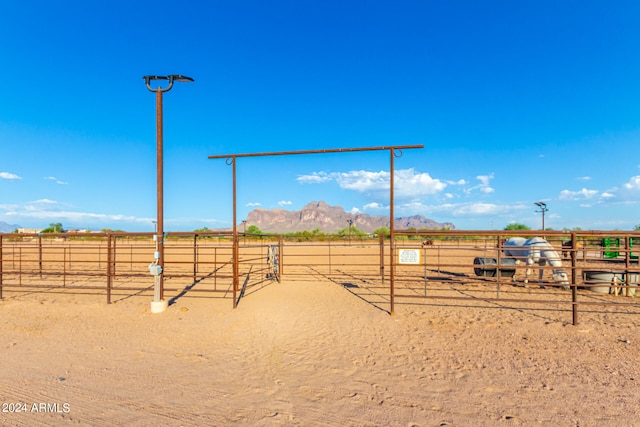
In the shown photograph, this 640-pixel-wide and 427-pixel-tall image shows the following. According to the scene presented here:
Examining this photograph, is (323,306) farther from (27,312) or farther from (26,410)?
(27,312)

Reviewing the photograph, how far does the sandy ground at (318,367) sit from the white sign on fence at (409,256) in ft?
3.73

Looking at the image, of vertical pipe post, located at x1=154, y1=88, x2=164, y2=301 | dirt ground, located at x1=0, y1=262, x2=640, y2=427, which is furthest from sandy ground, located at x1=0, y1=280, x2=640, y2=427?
vertical pipe post, located at x1=154, y1=88, x2=164, y2=301

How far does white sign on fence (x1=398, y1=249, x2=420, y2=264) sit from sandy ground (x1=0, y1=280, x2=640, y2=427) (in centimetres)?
114

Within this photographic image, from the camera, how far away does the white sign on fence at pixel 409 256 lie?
6.90 meters

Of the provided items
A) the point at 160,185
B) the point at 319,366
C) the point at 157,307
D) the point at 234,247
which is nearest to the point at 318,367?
the point at 319,366

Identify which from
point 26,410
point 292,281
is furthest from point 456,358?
point 292,281

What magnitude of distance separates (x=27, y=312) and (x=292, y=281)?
264 inches

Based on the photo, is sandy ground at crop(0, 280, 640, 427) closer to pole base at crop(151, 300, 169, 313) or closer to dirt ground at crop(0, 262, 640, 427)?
dirt ground at crop(0, 262, 640, 427)

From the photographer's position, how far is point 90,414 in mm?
3225

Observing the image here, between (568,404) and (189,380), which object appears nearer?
(568,404)

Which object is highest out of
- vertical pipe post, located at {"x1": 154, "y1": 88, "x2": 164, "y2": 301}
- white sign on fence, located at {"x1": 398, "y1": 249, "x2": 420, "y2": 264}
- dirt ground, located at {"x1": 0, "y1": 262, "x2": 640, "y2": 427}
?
vertical pipe post, located at {"x1": 154, "y1": 88, "x2": 164, "y2": 301}

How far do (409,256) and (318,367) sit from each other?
11.0 feet

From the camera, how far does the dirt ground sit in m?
3.26

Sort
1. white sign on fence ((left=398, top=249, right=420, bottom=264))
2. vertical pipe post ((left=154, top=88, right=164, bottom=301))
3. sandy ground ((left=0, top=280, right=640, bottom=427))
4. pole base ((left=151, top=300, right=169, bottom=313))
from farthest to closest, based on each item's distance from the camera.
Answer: vertical pipe post ((left=154, top=88, right=164, bottom=301)), pole base ((left=151, top=300, right=169, bottom=313)), white sign on fence ((left=398, top=249, right=420, bottom=264)), sandy ground ((left=0, top=280, right=640, bottom=427))
